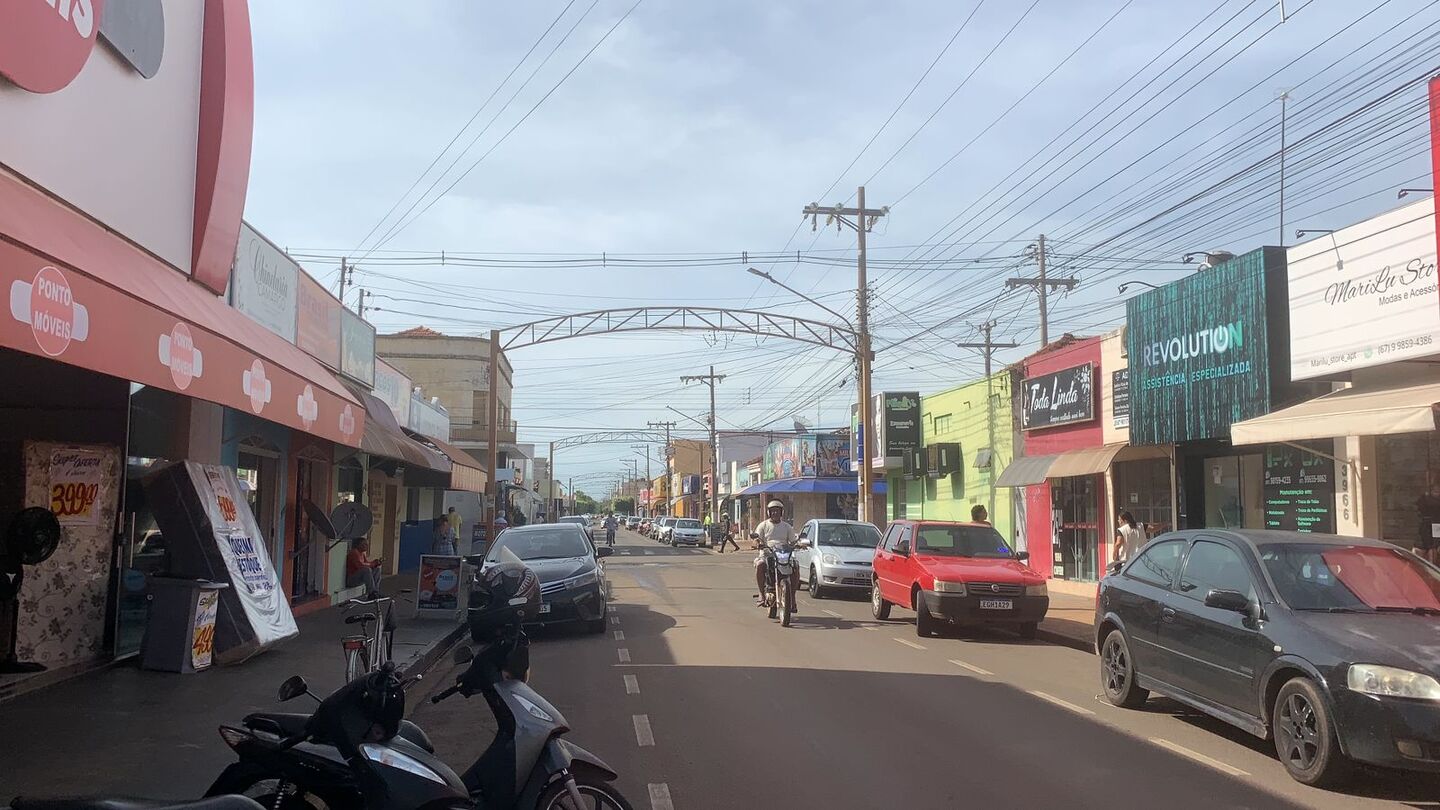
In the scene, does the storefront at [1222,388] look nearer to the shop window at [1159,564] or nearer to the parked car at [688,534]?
the shop window at [1159,564]

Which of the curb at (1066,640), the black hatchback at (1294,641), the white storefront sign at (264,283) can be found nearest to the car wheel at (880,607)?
the curb at (1066,640)

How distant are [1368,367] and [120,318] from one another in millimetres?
13942

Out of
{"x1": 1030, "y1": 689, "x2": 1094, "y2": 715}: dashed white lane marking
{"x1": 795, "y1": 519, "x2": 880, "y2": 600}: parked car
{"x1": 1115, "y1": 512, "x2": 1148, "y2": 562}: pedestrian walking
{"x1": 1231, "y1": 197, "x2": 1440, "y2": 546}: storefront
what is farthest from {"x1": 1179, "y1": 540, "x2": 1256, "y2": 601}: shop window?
{"x1": 795, "y1": 519, "x2": 880, "y2": 600}: parked car

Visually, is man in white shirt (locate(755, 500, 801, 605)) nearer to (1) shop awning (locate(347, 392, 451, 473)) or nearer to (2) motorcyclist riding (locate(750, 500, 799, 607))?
(2) motorcyclist riding (locate(750, 500, 799, 607))

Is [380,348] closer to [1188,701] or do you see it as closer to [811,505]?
[811,505]

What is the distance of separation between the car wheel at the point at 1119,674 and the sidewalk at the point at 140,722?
19.0 ft

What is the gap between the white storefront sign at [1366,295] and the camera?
12.2 metres

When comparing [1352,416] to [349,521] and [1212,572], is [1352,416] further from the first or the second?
[349,521]

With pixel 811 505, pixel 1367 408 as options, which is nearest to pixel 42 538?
pixel 1367 408

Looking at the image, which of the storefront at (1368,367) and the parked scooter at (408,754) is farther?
the storefront at (1368,367)

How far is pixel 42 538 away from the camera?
9.09 m

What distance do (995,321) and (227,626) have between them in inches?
1178

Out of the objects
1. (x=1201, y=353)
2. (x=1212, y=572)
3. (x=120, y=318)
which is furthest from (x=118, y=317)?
(x=1201, y=353)

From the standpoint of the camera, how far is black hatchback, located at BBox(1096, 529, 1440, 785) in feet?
20.4
